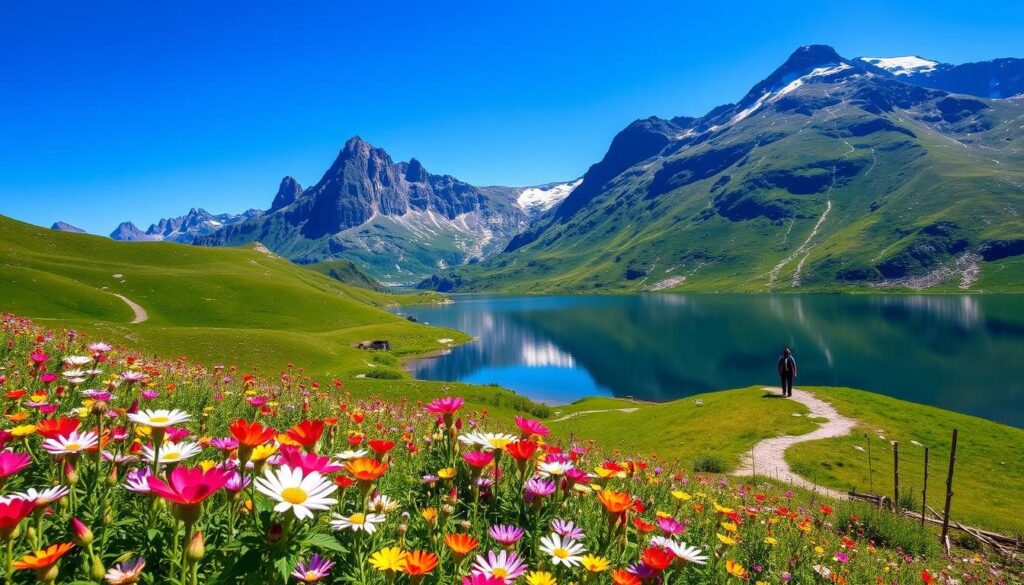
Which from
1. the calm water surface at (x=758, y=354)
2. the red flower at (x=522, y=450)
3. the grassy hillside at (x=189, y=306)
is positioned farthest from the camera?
the calm water surface at (x=758, y=354)

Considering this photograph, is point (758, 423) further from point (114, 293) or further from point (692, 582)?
point (114, 293)

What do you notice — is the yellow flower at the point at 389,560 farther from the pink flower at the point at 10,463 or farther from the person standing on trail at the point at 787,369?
the person standing on trail at the point at 787,369

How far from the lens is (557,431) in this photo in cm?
3234

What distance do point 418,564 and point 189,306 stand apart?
92.5m

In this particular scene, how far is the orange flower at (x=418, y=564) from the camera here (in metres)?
2.21

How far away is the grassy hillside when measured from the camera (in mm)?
52375

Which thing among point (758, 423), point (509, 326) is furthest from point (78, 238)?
point (758, 423)

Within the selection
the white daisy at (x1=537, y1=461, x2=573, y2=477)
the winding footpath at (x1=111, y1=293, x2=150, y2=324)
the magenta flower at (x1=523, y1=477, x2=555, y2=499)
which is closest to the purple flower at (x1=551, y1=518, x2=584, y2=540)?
the magenta flower at (x1=523, y1=477, x2=555, y2=499)

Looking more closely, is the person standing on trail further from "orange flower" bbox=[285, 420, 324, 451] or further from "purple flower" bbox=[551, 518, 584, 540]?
"orange flower" bbox=[285, 420, 324, 451]

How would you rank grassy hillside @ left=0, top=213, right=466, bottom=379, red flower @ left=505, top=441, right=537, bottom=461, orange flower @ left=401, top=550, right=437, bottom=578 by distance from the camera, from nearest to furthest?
orange flower @ left=401, top=550, right=437, bottom=578, red flower @ left=505, top=441, right=537, bottom=461, grassy hillside @ left=0, top=213, right=466, bottom=379

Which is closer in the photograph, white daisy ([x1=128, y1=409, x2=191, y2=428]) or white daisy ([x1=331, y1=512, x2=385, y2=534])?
white daisy ([x1=331, y1=512, x2=385, y2=534])

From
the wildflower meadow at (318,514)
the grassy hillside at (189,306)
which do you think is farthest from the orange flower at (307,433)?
the grassy hillside at (189,306)

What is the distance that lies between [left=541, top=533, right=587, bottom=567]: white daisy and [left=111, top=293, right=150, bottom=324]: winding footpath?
3200 inches

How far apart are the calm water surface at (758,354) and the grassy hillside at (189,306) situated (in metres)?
19.4
